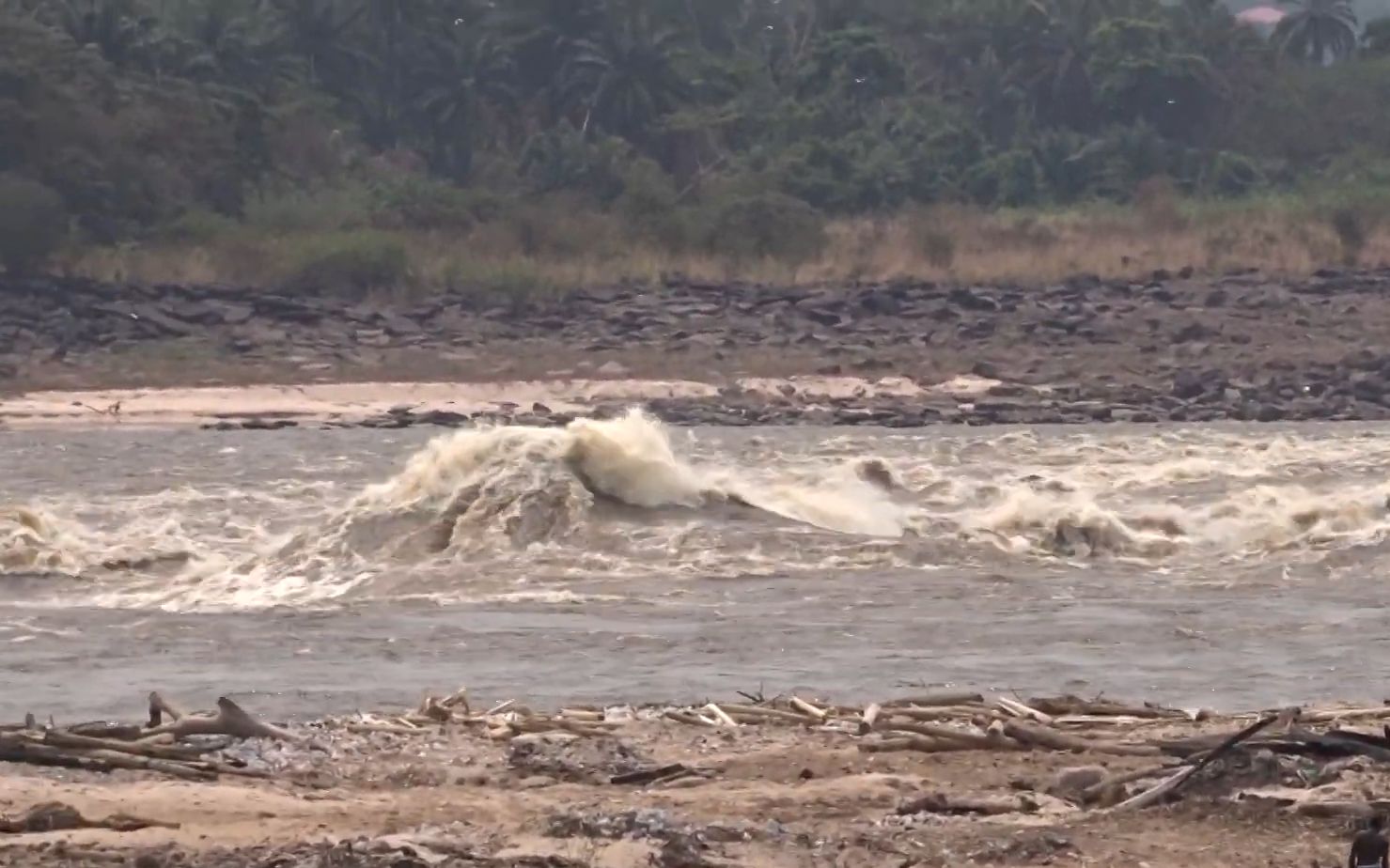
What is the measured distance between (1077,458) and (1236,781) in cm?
2357

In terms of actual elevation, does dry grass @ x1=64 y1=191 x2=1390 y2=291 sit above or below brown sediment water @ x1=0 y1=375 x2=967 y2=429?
above

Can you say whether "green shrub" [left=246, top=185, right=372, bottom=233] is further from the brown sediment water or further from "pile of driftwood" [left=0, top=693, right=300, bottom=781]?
"pile of driftwood" [left=0, top=693, right=300, bottom=781]

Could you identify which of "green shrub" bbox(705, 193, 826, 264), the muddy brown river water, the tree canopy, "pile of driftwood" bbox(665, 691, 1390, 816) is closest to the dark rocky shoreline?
"green shrub" bbox(705, 193, 826, 264)

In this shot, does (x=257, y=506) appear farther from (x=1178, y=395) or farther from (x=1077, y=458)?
(x=1178, y=395)

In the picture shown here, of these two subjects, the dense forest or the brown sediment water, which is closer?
the brown sediment water

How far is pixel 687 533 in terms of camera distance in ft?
70.2

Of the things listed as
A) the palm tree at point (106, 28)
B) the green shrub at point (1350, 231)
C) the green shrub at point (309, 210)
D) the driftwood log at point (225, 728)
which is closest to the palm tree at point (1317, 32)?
the green shrub at point (1350, 231)

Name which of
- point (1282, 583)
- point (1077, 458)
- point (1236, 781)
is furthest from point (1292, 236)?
point (1236, 781)

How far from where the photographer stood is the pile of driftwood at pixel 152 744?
1017 cm

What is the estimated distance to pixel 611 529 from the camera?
21328 millimetres

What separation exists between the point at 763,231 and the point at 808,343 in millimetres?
7937

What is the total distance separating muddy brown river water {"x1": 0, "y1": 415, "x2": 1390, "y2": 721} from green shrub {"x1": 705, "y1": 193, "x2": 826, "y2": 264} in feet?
80.6

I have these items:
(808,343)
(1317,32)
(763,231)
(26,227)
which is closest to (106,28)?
(26,227)

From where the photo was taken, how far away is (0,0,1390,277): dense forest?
2285 inches
